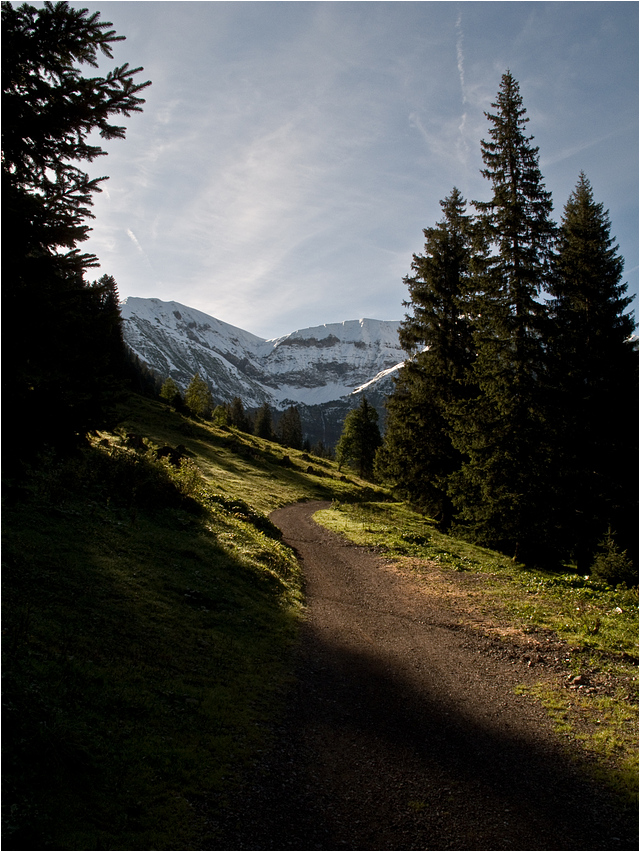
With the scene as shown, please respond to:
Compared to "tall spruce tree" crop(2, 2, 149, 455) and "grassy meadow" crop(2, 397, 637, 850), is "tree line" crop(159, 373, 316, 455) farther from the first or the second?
"tall spruce tree" crop(2, 2, 149, 455)

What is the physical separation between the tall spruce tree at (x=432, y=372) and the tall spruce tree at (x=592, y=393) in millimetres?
5490

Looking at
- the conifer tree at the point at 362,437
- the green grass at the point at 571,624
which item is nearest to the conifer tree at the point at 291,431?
the conifer tree at the point at 362,437

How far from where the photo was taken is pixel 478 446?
721 inches

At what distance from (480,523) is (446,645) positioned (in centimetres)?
855

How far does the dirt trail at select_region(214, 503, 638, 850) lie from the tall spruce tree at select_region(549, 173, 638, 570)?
10.3 m

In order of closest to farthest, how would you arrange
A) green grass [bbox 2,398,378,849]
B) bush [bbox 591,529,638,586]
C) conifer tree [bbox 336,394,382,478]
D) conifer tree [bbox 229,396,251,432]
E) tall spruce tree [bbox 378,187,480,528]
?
1. green grass [bbox 2,398,378,849]
2. bush [bbox 591,529,638,586]
3. tall spruce tree [bbox 378,187,480,528]
4. conifer tree [bbox 336,394,382,478]
5. conifer tree [bbox 229,396,251,432]

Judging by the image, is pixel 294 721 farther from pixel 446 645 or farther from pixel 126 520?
pixel 126 520

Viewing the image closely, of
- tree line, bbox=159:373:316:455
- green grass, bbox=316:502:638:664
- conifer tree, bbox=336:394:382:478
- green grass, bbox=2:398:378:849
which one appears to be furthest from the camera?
tree line, bbox=159:373:316:455

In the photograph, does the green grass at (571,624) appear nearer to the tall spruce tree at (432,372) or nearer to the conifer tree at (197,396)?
the tall spruce tree at (432,372)

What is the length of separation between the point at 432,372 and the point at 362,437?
1583 inches

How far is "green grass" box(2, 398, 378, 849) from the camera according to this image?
440 centimetres

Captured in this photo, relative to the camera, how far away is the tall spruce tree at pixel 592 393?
17781mm

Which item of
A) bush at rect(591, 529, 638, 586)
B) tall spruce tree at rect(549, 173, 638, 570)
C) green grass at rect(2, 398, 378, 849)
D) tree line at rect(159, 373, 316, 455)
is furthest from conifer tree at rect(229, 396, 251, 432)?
bush at rect(591, 529, 638, 586)

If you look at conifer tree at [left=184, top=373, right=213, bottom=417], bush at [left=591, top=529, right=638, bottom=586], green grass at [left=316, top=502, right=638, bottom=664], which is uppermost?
conifer tree at [left=184, top=373, right=213, bottom=417]
